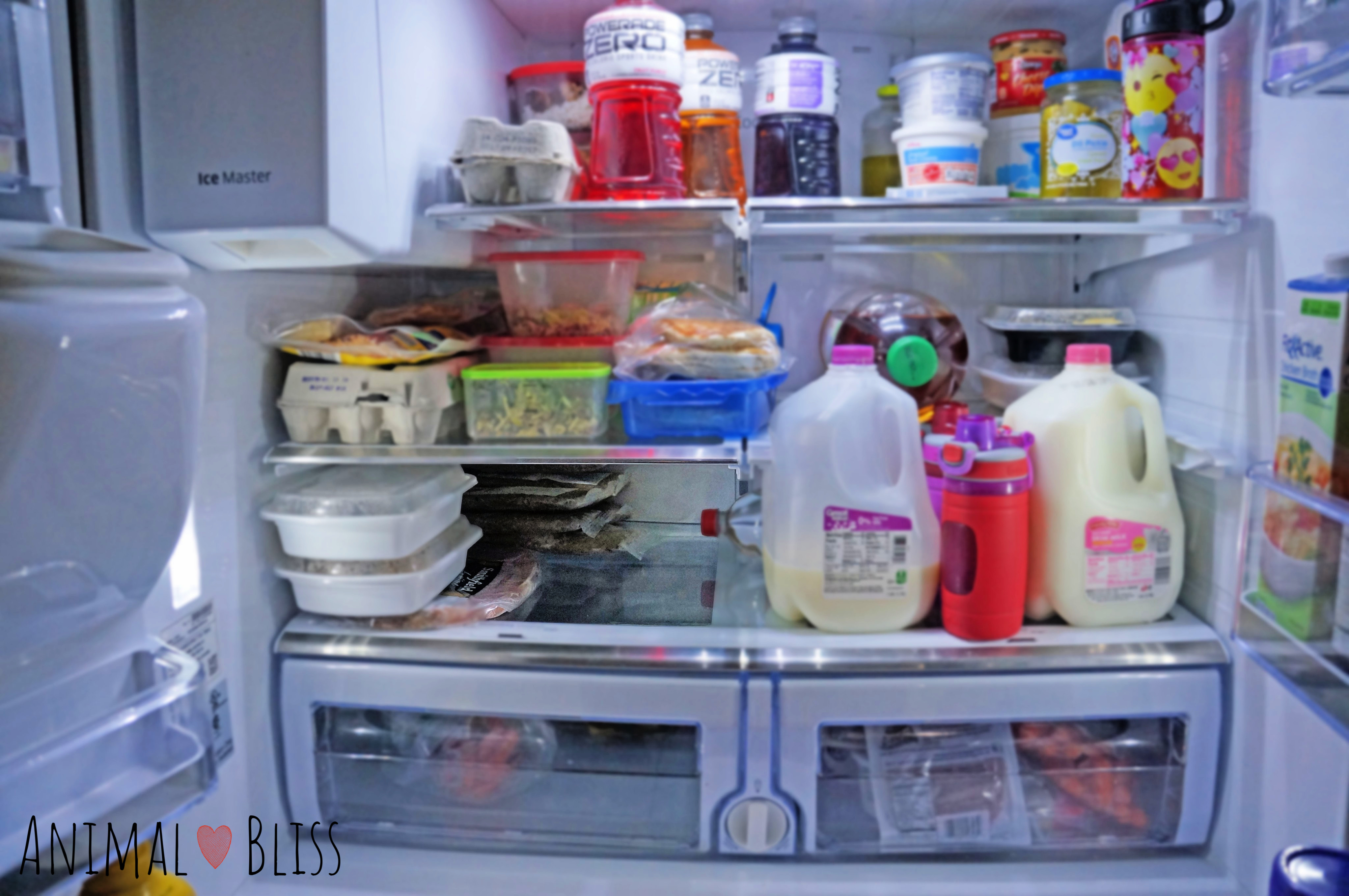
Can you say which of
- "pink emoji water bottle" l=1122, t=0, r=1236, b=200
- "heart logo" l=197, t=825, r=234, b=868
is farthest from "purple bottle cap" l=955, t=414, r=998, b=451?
"heart logo" l=197, t=825, r=234, b=868

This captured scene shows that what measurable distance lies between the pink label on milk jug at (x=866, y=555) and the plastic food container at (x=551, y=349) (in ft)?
1.57

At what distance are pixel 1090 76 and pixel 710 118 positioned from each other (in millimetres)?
618

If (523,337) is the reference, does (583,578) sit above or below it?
below

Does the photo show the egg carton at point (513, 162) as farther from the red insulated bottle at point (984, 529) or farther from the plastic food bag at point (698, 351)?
the red insulated bottle at point (984, 529)

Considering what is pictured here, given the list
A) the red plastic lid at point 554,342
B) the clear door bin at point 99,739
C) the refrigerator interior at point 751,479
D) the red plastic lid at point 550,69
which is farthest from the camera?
the red plastic lid at point 550,69

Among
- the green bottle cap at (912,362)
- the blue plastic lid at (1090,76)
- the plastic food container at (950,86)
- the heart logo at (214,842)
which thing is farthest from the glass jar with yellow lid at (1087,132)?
the heart logo at (214,842)

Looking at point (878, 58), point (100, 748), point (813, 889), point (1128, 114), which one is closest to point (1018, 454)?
point (1128, 114)

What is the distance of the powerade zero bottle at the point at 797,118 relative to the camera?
60.5 inches

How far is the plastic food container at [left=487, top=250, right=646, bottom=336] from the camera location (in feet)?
5.08

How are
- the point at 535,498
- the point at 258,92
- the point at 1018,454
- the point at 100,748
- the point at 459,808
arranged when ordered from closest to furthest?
the point at 100,748 < the point at 258,92 < the point at 1018,454 < the point at 459,808 < the point at 535,498

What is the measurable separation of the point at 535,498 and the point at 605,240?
642mm

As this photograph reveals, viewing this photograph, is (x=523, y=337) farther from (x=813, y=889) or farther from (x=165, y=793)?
(x=813, y=889)

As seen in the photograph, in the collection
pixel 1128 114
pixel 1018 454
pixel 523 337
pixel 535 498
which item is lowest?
pixel 535 498

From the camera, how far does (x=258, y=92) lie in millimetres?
1055
